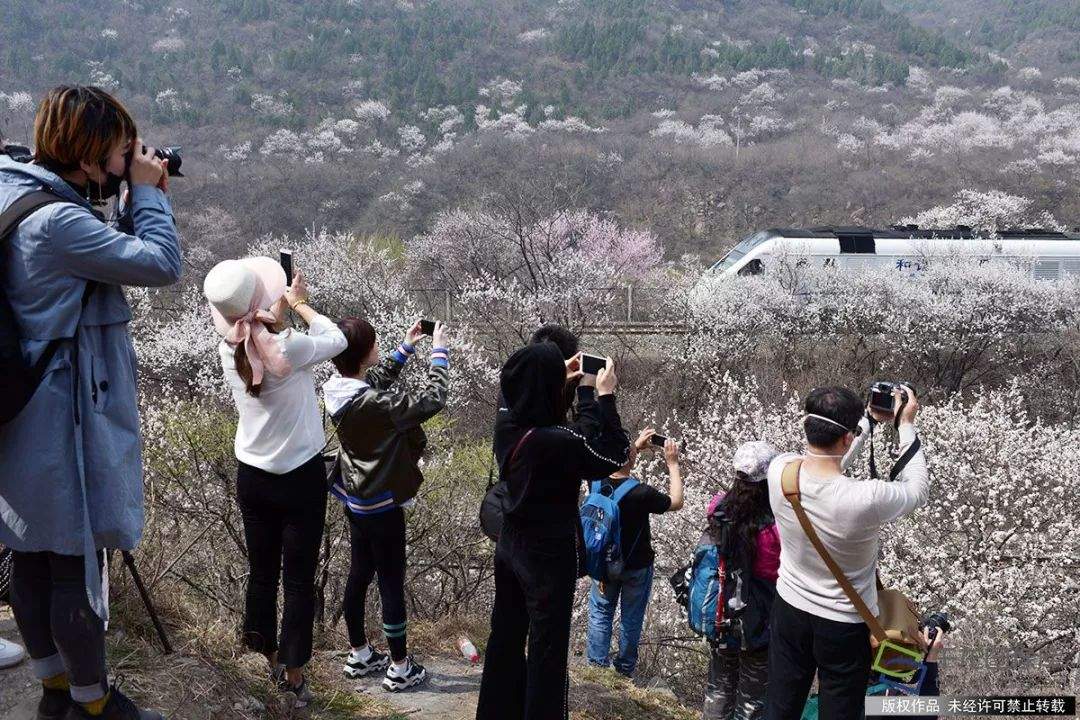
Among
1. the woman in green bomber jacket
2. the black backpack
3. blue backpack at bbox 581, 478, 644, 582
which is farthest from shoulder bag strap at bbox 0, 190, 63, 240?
blue backpack at bbox 581, 478, 644, 582

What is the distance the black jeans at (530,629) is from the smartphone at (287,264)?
3.74 feet

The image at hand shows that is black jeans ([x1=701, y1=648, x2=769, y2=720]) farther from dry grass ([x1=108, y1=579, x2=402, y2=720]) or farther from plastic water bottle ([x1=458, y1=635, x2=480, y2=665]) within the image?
dry grass ([x1=108, y1=579, x2=402, y2=720])

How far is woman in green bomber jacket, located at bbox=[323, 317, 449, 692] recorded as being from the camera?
3.09 metres

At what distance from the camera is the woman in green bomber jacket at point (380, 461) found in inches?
122

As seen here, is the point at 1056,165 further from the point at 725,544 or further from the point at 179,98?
the point at 179,98

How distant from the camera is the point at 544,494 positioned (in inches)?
101

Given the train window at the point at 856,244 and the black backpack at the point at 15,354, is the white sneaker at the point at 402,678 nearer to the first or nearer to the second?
the black backpack at the point at 15,354

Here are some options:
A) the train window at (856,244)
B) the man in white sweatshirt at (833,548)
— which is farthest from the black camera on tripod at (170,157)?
the train window at (856,244)

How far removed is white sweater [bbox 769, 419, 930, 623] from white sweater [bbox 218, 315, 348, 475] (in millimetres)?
1544

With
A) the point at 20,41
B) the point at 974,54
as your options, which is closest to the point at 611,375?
the point at 20,41

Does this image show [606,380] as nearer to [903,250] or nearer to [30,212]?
[30,212]

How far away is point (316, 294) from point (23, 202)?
1911 cm

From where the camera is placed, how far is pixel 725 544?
3.20 meters

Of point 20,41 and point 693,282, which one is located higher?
point 20,41
